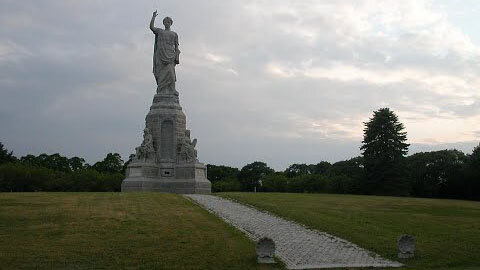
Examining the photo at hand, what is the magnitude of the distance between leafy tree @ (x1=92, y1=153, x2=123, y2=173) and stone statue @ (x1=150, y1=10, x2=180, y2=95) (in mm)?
33557

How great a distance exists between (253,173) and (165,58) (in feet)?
152

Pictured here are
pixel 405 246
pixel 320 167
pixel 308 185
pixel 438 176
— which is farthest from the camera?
pixel 320 167

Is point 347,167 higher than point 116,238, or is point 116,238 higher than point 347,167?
point 347,167

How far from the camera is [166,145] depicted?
43062 millimetres

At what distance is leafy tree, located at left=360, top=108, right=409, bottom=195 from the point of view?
206ft


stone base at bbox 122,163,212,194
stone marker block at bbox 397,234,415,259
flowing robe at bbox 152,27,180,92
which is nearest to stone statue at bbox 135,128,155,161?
stone base at bbox 122,163,212,194

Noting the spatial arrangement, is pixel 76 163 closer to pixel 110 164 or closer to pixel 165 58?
pixel 110 164

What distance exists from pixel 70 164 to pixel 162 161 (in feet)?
133

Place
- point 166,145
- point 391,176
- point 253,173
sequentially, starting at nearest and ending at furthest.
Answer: point 166,145
point 391,176
point 253,173

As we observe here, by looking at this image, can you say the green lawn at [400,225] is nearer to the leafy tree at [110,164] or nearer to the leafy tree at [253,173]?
the leafy tree at [110,164]

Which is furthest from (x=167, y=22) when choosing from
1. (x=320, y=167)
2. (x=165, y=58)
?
(x=320, y=167)

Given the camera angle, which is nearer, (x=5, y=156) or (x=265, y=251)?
(x=265, y=251)

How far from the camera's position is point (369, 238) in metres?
19.5

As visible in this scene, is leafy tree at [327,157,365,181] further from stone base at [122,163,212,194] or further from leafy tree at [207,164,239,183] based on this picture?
stone base at [122,163,212,194]
